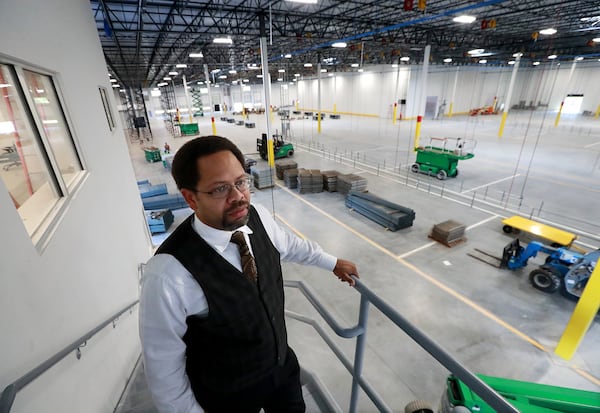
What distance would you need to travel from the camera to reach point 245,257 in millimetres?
1527

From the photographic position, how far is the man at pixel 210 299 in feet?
4.33

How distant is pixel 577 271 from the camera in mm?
6273

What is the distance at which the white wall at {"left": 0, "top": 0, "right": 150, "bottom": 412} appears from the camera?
1.56 metres

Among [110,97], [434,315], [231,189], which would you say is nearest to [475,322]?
[434,315]

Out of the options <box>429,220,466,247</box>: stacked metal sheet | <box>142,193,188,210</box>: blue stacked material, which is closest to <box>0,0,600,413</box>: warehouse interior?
<box>429,220,466,247</box>: stacked metal sheet

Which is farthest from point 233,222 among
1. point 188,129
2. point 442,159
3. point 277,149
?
point 188,129

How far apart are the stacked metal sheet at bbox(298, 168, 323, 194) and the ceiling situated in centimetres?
622

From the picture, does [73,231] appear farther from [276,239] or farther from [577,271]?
[577,271]

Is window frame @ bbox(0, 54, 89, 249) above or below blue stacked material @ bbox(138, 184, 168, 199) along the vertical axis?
above

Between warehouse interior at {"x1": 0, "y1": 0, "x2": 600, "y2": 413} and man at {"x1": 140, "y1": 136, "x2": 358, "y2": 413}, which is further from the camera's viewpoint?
warehouse interior at {"x1": 0, "y1": 0, "x2": 600, "y2": 413}

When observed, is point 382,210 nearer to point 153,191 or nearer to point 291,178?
point 291,178

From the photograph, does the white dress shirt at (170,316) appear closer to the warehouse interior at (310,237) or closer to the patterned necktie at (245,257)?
the patterned necktie at (245,257)

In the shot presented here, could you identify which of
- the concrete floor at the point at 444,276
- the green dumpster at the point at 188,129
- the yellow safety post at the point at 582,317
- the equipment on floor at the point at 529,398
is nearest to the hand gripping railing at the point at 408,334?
the concrete floor at the point at 444,276

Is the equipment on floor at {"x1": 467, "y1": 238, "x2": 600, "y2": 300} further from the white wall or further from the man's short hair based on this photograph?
the white wall
